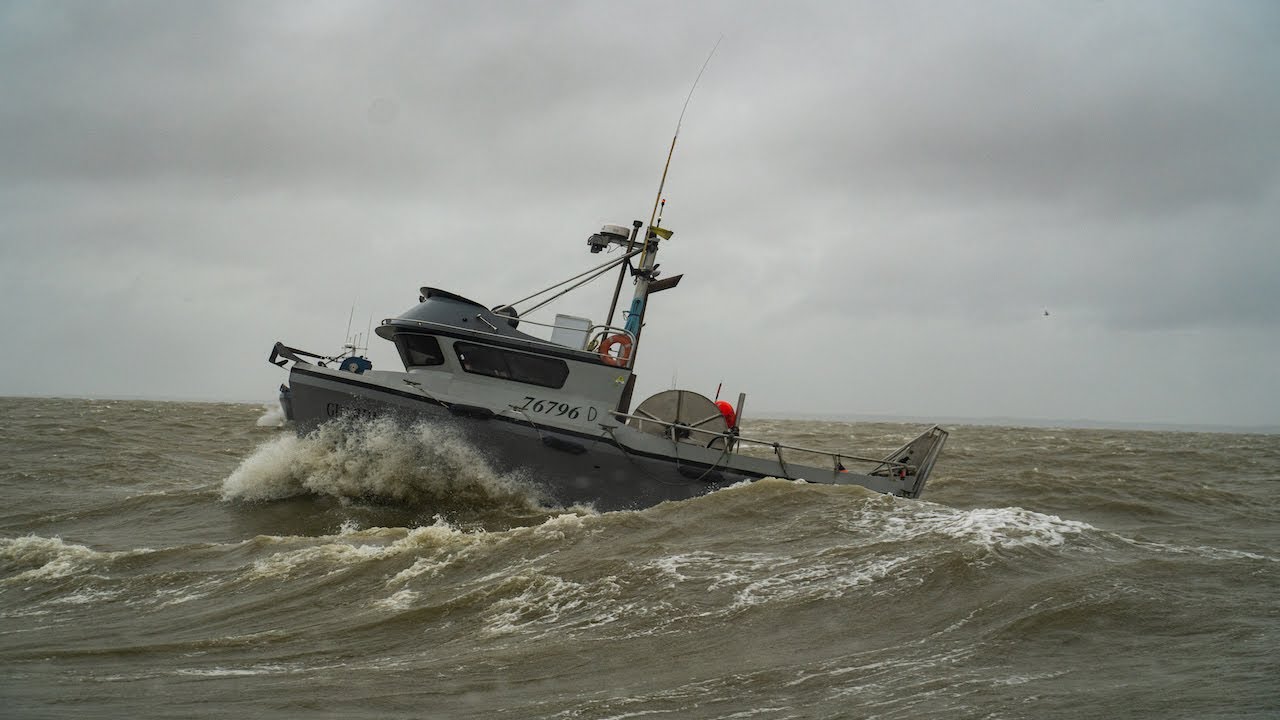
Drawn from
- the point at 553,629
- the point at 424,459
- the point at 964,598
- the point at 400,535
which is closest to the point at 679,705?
the point at 553,629

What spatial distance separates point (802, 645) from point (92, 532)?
980cm

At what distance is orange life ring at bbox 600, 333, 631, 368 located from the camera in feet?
43.9

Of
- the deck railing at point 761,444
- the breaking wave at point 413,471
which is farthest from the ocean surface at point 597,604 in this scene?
the deck railing at point 761,444

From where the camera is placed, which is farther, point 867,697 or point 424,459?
point 424,459

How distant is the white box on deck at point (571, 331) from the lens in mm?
13797

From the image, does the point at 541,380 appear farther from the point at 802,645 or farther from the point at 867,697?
the point at 867,697

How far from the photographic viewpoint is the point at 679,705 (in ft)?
15.7

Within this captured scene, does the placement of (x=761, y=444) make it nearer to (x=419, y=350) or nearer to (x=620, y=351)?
(x=620, y=351)

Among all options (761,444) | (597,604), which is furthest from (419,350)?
(597,604)

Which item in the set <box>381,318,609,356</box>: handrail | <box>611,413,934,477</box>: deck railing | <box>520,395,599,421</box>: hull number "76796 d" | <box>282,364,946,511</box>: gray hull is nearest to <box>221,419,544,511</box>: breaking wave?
<box>282,364,946,511</box>: gray hull

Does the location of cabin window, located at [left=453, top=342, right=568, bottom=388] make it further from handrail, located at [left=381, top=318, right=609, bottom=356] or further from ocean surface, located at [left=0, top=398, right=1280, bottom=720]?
ocean surface, located at [left=0, top=398, right=1280, bottom=720]

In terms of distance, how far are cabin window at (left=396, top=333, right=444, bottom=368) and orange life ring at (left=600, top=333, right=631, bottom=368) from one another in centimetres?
263

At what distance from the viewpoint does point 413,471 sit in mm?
12555

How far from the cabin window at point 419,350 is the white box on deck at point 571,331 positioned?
190 centimetres
